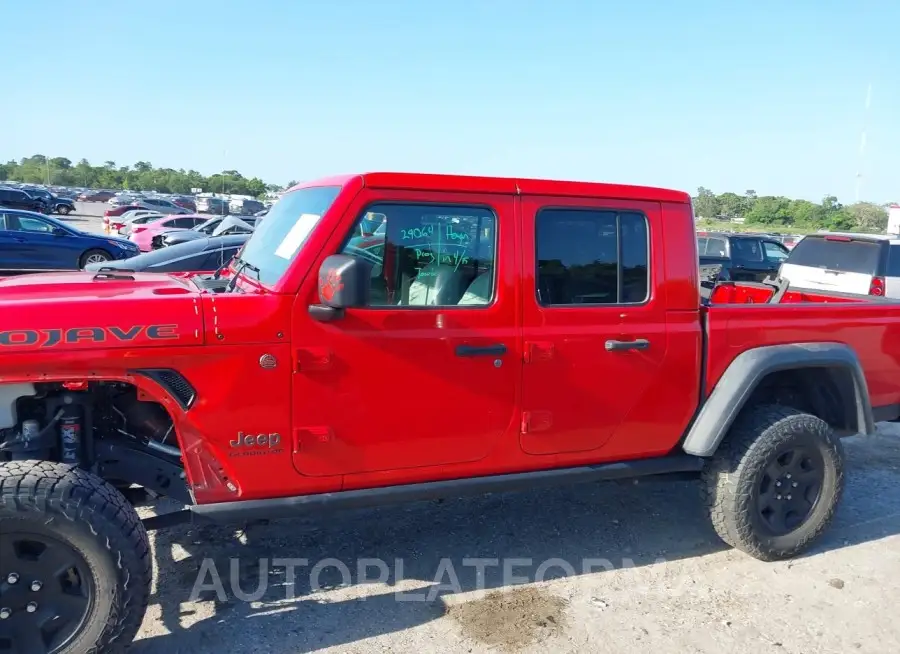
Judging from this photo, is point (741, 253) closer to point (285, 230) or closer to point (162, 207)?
point (285, 230)

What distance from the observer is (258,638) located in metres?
3.11

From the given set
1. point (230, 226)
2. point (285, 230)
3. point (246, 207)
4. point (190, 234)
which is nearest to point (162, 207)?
point (246, 207)

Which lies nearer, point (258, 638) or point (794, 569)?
point (258, 638)

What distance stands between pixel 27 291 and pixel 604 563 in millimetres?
3148

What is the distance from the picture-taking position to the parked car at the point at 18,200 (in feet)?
110

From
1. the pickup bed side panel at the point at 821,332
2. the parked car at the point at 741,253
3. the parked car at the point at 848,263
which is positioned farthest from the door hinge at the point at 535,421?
the parked car at the point at 741,253

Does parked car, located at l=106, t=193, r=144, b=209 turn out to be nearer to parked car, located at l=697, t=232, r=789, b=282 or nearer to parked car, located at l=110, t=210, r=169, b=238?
parked car, located at l=110, t=210, r=169, b=238

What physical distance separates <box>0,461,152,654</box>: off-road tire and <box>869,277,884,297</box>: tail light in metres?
9.66

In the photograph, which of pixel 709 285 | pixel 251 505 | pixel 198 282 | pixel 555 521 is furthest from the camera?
pixel 709 285

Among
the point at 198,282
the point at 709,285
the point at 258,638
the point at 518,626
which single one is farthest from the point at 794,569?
the point at 198,282

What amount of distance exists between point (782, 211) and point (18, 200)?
56.3 metres

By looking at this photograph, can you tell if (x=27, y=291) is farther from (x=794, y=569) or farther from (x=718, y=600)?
(x=794, y=569)

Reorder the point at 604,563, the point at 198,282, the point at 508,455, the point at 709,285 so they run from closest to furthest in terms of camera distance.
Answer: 1. the point at 508,455
2. the point at 198,282
3. the point at 604,563
4. the point at 709,285

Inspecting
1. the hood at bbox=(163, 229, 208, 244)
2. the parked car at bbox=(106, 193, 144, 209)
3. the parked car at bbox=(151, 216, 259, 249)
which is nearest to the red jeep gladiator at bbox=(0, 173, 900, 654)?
the parked car at bbox=(151, 216, 259, 249)
